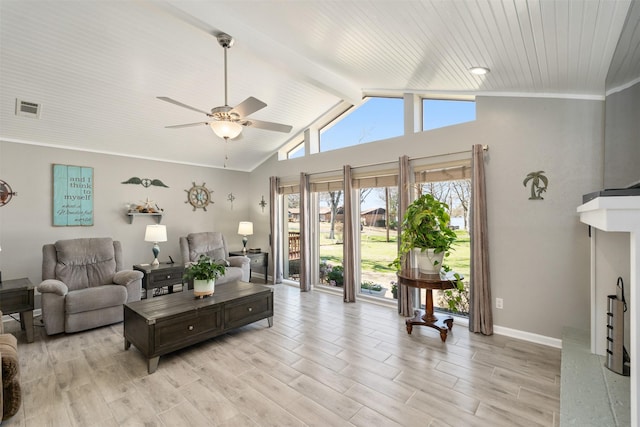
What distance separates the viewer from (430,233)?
135 inches

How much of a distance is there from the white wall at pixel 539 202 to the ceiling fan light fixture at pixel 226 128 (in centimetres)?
→ 261

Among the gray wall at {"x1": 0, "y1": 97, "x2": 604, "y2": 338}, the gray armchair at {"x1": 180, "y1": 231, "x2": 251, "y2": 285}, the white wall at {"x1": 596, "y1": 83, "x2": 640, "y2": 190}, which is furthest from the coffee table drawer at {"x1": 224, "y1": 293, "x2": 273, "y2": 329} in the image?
the white wall at {"x1": 596, "y1": 83, "x2": 640, "y2": 190}

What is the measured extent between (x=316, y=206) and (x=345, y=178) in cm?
99

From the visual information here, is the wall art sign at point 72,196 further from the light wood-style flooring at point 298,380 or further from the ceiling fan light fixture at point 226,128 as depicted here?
the ceiling fan light fixture at point 226,128

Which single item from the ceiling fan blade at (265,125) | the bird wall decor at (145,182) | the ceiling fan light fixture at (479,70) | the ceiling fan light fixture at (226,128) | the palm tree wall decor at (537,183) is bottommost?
the palm tree wall decor at (537,183)

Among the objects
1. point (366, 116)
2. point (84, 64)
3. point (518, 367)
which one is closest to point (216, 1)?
point (84, 64)

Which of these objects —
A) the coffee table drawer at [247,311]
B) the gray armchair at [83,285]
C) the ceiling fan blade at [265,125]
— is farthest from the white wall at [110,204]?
the ceiling fan blade at [265,125]

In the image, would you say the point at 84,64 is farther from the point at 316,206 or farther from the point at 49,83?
the point at 316,206

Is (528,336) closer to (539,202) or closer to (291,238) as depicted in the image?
(539,202)

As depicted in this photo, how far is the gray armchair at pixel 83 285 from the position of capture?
3.31 m

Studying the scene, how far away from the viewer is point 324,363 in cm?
276

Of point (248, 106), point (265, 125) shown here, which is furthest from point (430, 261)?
point (248, 106)

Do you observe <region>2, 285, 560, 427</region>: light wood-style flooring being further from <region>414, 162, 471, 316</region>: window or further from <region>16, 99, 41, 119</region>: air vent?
<region>16, 99, 41, 119</region>: air vent

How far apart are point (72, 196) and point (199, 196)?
6.37ft
